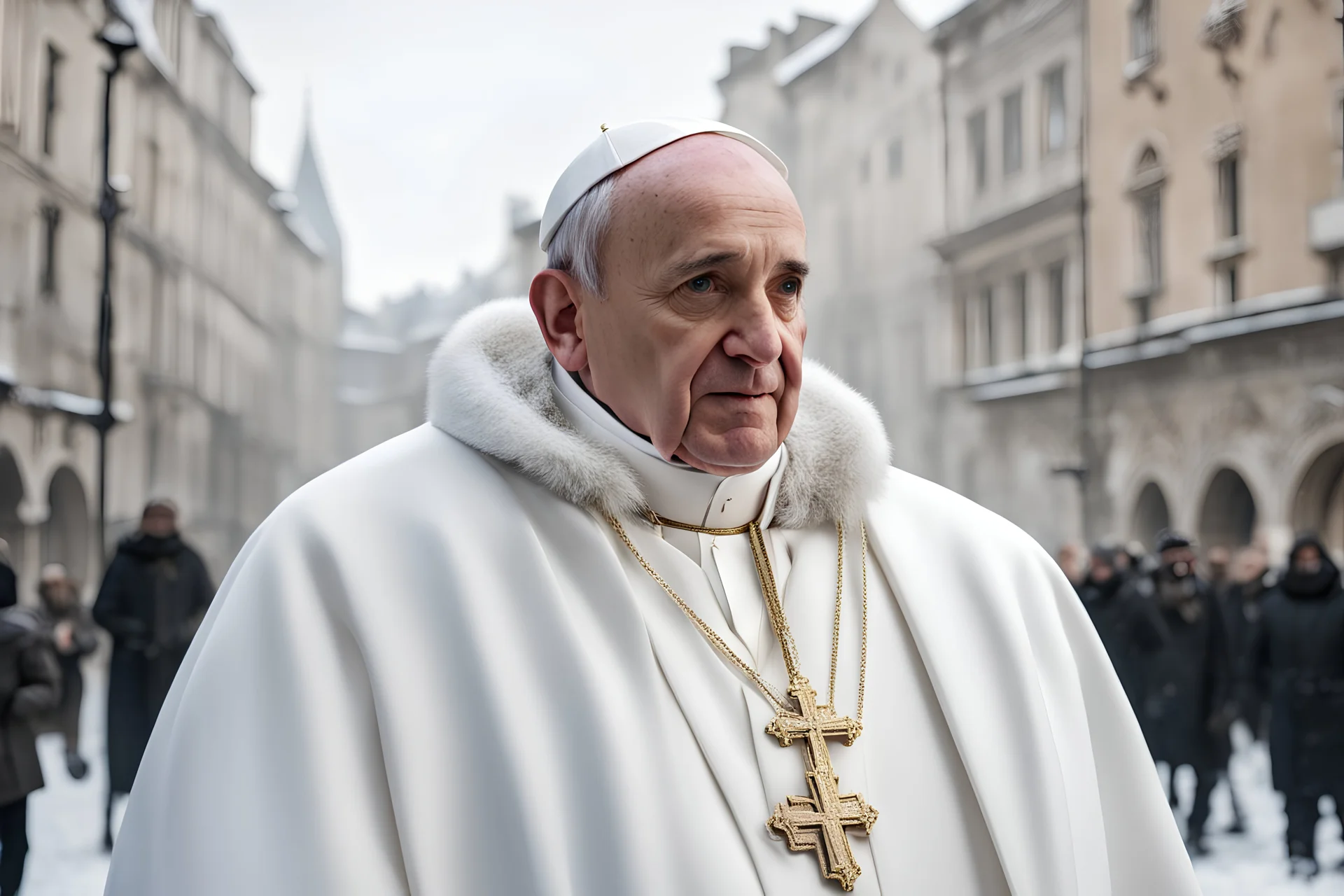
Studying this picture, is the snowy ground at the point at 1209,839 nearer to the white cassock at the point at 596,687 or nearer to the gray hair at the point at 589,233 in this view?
the white cassock at the point at 596,687

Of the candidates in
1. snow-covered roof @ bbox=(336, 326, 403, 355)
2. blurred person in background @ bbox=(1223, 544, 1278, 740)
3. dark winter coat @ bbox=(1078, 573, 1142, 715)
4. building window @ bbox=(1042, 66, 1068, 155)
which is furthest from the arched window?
snow-covered roof @ bbox=(336, 326, 403, 355)

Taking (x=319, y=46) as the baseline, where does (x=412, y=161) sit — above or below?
below

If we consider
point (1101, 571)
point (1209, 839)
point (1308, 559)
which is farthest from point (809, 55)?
point (1209, 839)

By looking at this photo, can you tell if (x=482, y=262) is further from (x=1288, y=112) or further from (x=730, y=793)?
(x=730, y=793)

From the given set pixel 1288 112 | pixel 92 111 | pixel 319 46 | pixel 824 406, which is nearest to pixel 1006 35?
pixel 1288 112

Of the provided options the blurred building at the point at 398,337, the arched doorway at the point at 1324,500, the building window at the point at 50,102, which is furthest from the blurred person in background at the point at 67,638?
the arched doorway at the point at 1324,500

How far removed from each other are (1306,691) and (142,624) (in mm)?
5905

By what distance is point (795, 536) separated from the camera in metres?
1.85

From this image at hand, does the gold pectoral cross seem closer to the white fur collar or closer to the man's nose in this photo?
the white fur collar

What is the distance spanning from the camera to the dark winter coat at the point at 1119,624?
704 centimetres

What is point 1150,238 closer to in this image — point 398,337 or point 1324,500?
point 1324,500

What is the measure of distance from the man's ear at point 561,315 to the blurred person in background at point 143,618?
5202 millimetres

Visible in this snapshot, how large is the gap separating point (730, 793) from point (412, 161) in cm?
1211

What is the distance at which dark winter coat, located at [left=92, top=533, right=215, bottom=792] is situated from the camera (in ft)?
20.8
